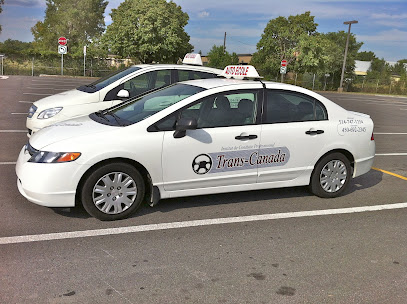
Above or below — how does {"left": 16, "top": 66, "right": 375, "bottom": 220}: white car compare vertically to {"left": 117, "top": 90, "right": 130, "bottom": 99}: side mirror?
below

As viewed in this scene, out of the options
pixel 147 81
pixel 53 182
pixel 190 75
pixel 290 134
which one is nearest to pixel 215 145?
pixel 290 134

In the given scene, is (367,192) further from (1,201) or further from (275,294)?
(1,201)

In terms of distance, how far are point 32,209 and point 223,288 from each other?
2.64m

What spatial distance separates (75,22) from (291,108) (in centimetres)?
6728

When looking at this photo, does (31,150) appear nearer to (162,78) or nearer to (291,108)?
(291,108)

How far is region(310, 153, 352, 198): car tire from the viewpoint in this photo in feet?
18.2

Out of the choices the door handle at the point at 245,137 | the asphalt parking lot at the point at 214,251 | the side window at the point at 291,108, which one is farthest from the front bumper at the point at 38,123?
the side window at the point at 291,108

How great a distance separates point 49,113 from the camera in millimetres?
7289

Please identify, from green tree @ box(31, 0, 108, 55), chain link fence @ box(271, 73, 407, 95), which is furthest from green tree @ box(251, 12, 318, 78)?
green tree @ box(31, 0, 108, 55)

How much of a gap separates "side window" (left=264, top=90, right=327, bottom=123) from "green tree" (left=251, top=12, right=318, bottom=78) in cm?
4462

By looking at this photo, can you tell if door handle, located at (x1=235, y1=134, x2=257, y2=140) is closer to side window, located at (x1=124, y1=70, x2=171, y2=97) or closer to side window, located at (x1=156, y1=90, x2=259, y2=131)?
side window, located at (x1=156, y1=90, x2=259, y2=131)

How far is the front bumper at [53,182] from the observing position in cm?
421

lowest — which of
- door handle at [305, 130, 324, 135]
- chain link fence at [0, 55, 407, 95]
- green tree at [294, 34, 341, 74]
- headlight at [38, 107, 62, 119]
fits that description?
headlight at [38, 107, 62, 119]

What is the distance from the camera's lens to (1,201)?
495 cm
